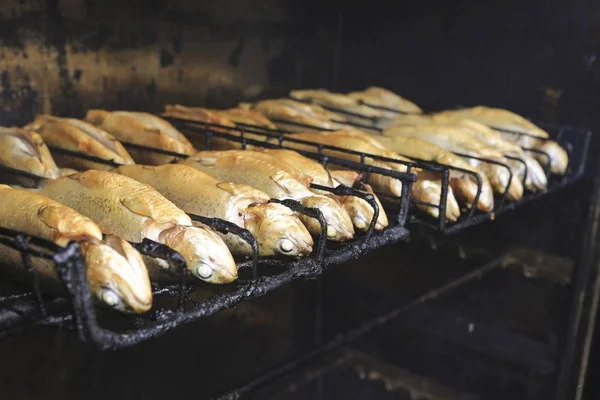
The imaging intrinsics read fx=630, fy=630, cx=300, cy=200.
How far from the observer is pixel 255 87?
7.41 ft

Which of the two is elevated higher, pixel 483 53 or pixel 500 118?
pixel 483 53

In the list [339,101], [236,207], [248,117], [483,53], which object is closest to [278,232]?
[236,207]

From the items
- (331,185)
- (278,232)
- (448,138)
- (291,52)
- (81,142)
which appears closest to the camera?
(278,232)

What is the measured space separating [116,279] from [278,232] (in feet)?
1.06

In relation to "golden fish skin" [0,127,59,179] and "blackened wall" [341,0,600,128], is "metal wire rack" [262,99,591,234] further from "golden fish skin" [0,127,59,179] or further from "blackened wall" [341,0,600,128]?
"golden fish skin" [0,127,59,179]

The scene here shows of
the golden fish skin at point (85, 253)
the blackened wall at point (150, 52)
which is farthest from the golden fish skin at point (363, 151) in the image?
the golden fish skin at point (85, 253)

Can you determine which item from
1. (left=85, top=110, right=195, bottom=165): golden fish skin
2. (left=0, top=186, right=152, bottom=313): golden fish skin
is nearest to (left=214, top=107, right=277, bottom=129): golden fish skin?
(left=85, top=110, right=195, bottom=165): golden fish skin

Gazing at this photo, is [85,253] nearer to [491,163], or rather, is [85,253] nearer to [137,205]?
[137,205]

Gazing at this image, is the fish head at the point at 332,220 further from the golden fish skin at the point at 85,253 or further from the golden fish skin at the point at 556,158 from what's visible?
the golden fish skin at the point at 556,158

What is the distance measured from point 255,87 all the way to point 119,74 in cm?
55

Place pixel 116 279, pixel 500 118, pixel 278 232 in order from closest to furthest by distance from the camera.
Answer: pixel 116 279 → pixel 278 232 → pixel 500 118

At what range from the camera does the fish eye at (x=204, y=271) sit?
0.94 meters

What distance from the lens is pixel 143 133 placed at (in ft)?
5.22

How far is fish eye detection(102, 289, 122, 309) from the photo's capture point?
2.72 ft
